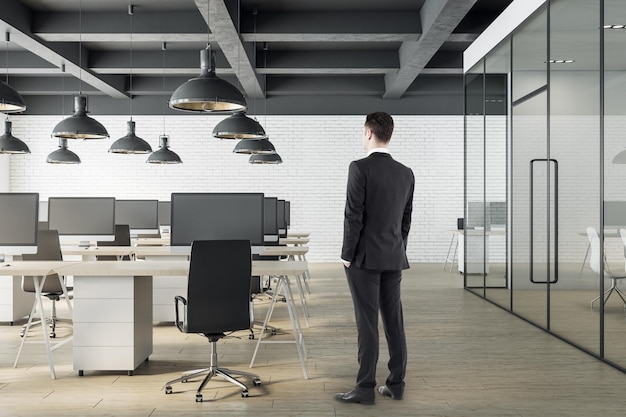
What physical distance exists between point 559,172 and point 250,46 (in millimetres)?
5243

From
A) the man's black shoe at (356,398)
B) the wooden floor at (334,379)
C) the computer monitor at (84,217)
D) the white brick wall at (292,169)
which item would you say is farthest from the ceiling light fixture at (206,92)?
the white brick wall at (292,169)

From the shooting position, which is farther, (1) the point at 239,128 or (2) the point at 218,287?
(1) the point at 239,128

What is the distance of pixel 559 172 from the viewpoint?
5.38 metres

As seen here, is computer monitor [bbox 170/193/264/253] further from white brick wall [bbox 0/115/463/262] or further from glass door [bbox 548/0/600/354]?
white brick wall [bbox 0/115/463/262]

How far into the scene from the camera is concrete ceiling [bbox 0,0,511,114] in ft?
25.3

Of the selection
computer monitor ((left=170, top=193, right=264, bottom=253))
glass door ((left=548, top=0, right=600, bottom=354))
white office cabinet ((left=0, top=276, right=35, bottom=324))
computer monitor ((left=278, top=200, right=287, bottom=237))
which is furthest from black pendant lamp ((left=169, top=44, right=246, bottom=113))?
computer monitor ((left=278, top=200, right=287, bottom=237))

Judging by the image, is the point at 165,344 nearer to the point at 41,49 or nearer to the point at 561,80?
the point at 561,80

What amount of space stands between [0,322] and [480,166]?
5.67m

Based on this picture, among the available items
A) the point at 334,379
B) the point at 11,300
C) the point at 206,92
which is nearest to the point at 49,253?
the point at 11,300

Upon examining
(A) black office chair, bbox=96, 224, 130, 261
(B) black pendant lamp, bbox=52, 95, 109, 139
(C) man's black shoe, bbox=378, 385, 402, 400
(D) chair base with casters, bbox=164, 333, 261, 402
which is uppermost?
(B) black pendant lamp, bbox=52, 95, 109, 139

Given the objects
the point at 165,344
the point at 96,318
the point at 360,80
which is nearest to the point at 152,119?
the point at 360,80

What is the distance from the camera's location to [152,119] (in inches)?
503

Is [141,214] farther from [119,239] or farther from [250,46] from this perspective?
[250,46]

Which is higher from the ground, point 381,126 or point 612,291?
point 381,126
